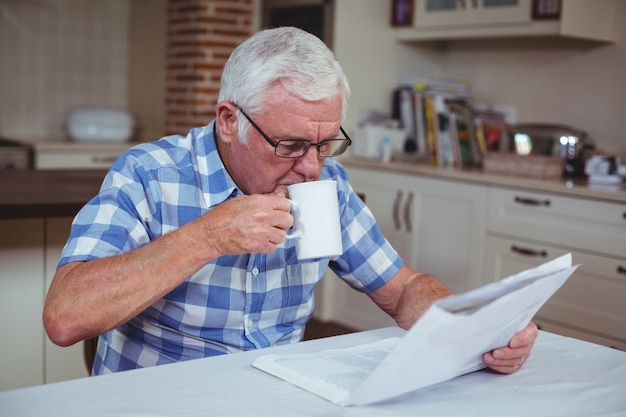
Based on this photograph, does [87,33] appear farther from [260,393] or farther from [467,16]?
[260,393]

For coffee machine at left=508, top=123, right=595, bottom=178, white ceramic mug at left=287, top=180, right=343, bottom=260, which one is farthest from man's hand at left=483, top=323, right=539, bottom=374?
coffee machine at left=508, top=123, right=595, bottom=178

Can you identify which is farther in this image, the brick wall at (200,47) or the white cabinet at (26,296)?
the brick wall at (200,47)

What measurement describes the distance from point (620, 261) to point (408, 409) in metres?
2.11

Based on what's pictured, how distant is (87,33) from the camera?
16.8 feet

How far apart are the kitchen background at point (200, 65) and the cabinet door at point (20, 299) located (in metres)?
2.15

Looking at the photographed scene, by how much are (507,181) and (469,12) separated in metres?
0.95

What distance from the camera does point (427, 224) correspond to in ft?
11.9

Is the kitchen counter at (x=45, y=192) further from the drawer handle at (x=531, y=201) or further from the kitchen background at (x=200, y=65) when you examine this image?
the kitchen background at (x=200, y=65)

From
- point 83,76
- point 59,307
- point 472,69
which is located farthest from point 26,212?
point 83,76

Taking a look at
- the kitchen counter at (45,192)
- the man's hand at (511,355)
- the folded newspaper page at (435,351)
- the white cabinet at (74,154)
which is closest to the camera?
the folded newspaper page at (435,351)

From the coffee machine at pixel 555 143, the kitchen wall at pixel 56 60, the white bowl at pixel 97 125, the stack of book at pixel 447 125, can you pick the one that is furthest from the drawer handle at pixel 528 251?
the kitchen wall at pixel 56 60

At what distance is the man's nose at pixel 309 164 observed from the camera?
1.38 metres

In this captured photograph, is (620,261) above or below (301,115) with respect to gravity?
below

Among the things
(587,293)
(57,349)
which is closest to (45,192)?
(57,349)
